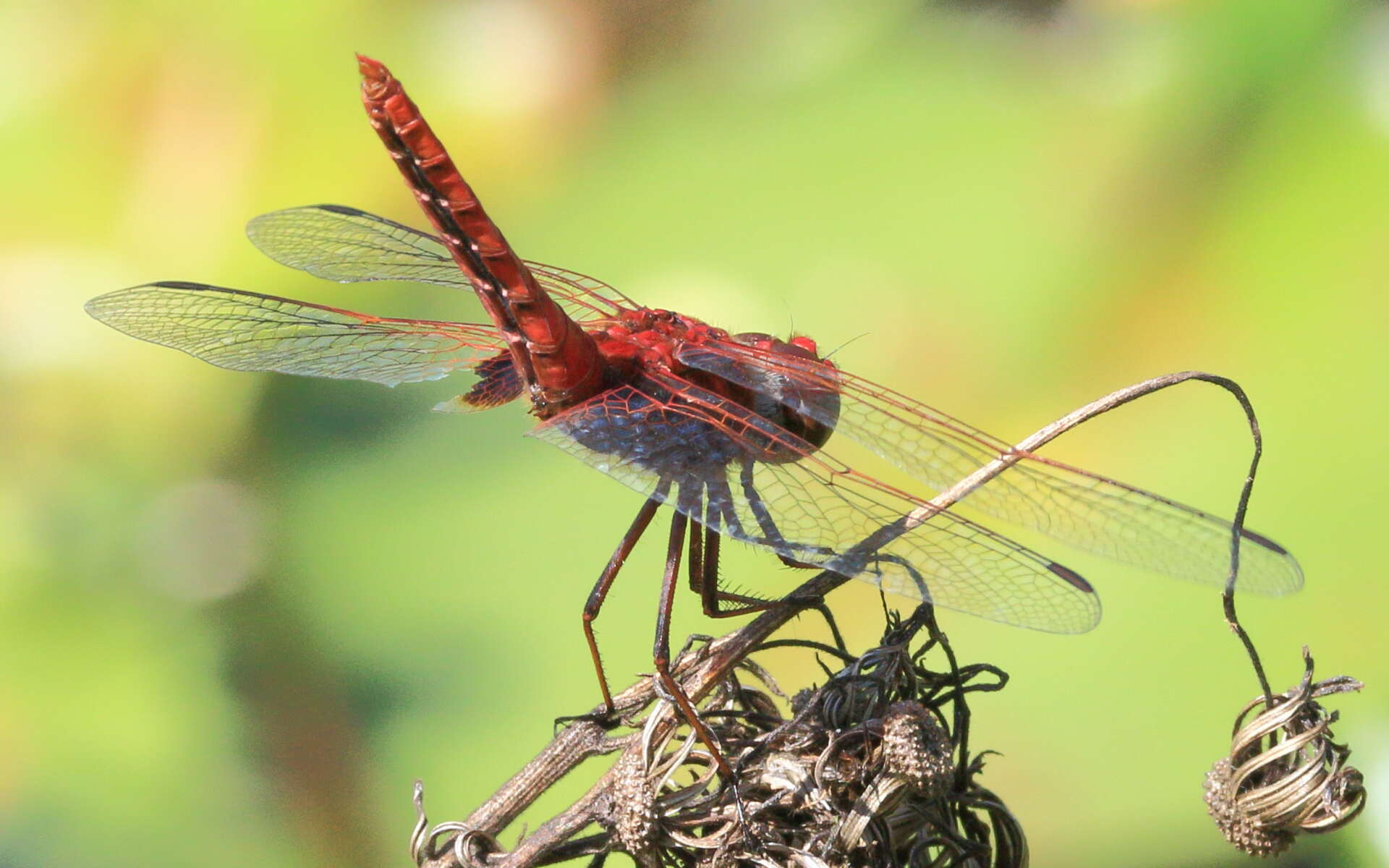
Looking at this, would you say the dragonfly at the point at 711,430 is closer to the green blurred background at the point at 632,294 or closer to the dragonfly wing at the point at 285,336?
the dragonfly wing at the point at 285,336

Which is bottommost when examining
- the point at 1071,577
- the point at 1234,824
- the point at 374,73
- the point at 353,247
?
the point at 1234,824

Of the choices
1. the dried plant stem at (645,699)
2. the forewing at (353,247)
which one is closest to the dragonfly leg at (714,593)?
the dried plant stem at (645,699)

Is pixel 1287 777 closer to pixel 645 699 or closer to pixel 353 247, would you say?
pixel 645 699

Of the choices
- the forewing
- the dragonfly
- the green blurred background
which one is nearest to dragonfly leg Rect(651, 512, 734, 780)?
the dragonfly

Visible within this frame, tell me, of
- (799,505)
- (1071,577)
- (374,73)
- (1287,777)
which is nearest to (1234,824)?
(1287,777)

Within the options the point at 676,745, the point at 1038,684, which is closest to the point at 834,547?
the point at 676,745

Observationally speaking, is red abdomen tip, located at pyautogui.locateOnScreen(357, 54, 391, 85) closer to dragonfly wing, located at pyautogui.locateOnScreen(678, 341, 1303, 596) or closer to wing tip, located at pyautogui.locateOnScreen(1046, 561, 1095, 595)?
dragonfly wing, located at pyautogui.locateOnScreen(678, 341, 1303, 596)
